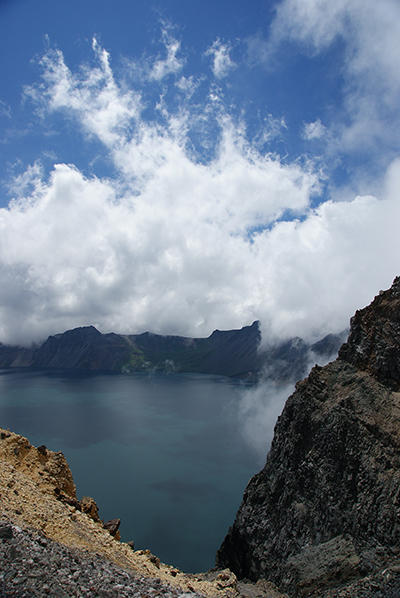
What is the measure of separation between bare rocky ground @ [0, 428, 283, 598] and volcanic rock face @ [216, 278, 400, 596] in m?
4.82

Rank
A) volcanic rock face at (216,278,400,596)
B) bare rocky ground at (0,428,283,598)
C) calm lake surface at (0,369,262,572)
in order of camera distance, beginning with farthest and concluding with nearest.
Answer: calm lake surface at (0,369,262,572) → volcanic rock face at (216,278,400,596) → bare rocky ground at (0,428,283,598)

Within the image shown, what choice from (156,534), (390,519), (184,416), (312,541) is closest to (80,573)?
(390,519)

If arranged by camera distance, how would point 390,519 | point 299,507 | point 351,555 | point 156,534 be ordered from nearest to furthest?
1. point 390,519
2. point 351,555
3. point 299,507
4. point 156,534

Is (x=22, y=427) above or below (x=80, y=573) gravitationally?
below

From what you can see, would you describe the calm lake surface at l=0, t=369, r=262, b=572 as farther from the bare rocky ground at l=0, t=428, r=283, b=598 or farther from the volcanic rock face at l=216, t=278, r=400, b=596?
the bare rocky ground at l=0, t=428, r=283, b=598

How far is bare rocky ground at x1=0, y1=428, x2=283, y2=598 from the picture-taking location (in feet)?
34.7

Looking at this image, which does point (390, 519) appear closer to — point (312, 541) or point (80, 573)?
point (312, 541)

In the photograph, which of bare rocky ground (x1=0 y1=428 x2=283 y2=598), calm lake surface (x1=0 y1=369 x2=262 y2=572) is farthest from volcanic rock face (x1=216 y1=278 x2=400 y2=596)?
calm lake surface (x1=0 y1=369 x2=262 y2=572)

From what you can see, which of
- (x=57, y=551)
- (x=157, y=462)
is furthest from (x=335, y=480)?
(x=157, y=462)

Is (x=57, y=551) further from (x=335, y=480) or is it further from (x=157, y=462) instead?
(x=157, y=462)

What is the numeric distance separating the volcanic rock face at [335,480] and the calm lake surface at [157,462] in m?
17.9

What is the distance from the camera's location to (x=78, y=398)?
583 ft

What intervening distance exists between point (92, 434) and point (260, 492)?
3510 inches

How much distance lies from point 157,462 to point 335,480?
67.7 m
